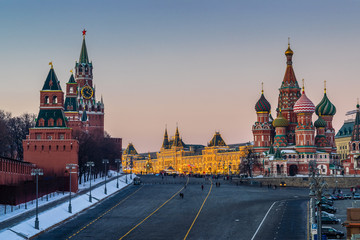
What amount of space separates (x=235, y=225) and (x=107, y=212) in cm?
1855

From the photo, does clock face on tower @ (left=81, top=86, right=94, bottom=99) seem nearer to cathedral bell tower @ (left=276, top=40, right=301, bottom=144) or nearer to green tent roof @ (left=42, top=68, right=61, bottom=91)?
cathedral bell tower @ (left=276, top=40, right=301, bottom=144)

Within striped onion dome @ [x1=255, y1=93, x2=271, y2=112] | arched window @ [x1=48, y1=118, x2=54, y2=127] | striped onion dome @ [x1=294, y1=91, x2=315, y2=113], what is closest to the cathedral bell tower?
striped onion dome @ [x1=255, y1=93, x2=271, y2=112]

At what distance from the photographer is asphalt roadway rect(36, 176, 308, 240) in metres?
57.3

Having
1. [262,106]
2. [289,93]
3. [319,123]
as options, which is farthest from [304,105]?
[262,106]

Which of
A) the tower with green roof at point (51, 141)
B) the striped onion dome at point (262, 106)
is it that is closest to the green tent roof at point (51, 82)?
the tower with green roof at point (51, 141)

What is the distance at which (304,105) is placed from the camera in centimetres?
16150

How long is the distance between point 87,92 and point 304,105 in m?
69.4

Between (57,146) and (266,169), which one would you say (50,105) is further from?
(266,169)

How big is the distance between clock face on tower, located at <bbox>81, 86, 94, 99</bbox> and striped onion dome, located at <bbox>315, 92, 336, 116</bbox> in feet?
231

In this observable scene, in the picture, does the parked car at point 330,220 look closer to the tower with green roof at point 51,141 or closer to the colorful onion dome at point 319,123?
the tower with green roof at point 51,141

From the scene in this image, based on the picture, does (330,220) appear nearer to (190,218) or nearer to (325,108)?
(190,218)

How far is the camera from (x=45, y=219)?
6272 centimetres

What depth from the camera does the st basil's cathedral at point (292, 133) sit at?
15762 centimetres

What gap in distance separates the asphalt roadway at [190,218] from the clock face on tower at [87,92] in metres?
95.0
